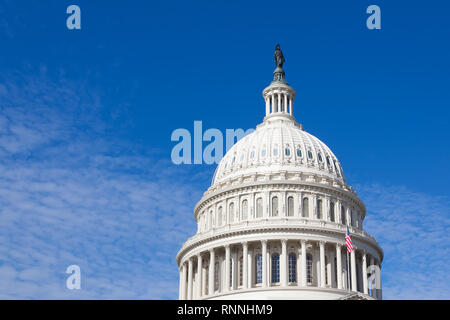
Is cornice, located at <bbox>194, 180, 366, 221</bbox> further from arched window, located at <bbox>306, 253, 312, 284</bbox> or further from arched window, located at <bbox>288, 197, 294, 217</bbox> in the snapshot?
arched window, located at <bbox>306, 253, 312, 284</bbox>

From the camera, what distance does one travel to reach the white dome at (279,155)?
97.1m

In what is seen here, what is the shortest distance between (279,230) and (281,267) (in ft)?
15.3

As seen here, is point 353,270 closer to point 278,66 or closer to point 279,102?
point 279,102

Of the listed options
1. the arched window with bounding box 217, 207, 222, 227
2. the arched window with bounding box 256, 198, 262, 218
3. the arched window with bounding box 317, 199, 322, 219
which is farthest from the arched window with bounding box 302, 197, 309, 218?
the arched window with bounding box 217, 207, 222, 227

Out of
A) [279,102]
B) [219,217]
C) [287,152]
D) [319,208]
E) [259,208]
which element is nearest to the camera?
[259,208]

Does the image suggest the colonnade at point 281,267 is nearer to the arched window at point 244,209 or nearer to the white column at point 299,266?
the white column at point 299,266

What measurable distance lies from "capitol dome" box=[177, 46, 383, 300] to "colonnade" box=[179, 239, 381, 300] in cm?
13

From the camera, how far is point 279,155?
98062mm

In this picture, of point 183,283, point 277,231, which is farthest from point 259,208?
point 183,283

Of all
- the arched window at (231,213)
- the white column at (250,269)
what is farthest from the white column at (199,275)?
the white column at (250,269)

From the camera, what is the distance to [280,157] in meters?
97.8

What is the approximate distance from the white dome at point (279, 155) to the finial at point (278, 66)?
10.0 meters
